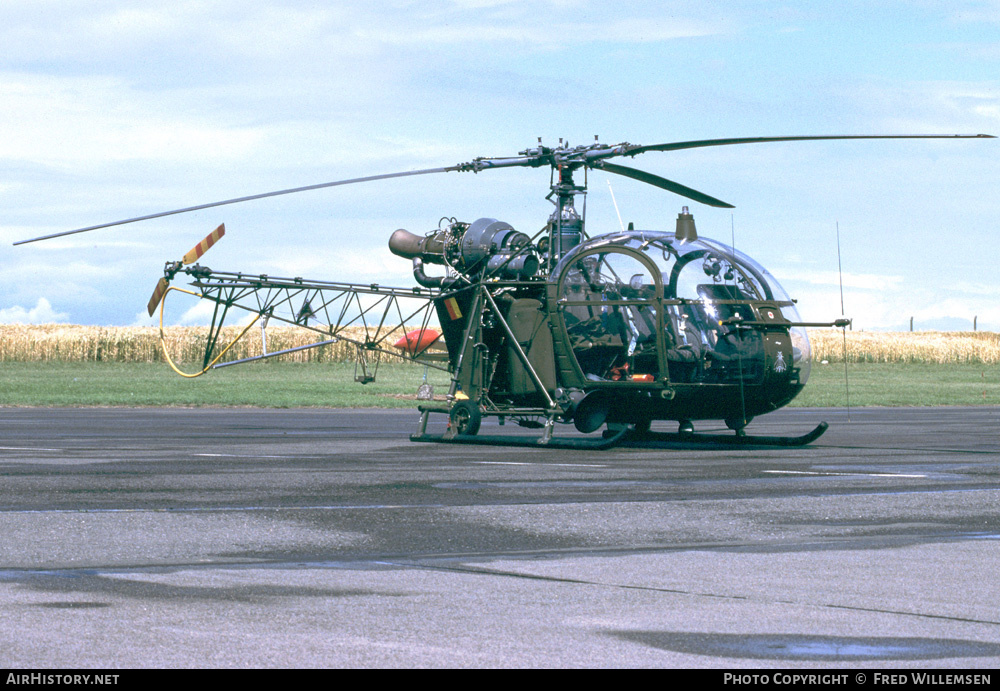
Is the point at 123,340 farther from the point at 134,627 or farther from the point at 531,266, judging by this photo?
the point at 134,627

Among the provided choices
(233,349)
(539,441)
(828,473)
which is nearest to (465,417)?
(539,441)

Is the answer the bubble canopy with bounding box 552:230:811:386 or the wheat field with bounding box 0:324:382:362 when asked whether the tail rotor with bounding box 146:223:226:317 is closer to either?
the bubble canopy with bounding box 552:230:811:386

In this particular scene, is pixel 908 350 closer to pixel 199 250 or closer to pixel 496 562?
pixel 199 250

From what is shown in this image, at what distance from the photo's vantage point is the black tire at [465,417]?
21.0m

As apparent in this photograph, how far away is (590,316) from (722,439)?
2.86 metres

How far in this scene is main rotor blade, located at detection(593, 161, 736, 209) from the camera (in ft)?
64.2

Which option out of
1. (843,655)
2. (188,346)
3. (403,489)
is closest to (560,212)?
(403,489)

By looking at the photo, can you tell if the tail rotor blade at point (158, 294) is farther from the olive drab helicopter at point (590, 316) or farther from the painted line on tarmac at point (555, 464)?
the painted line on tarmac at point (555, 464)

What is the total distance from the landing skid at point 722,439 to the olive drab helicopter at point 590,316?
0.04 metres

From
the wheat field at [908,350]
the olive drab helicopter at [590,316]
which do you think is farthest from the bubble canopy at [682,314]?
the wheat field at [908,350]

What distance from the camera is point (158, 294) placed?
75.6 ft

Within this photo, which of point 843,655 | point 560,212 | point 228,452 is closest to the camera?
point 843,655
